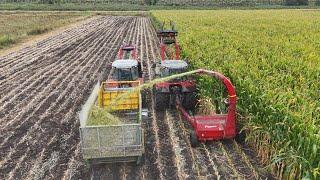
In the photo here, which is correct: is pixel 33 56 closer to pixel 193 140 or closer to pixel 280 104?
pixel 193 140

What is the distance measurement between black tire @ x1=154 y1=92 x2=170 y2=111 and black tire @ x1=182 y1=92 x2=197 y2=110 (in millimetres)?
507

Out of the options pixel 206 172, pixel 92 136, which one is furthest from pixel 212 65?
pixel 92 136

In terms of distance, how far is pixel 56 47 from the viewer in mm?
25250

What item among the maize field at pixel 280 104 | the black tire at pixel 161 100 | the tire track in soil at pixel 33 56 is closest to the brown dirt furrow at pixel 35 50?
the tire track in soil at pixel 33 56

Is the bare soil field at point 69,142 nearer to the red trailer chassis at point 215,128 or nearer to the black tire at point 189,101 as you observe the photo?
the red trailer chassis at point 215,128

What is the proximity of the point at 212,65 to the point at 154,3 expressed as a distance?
79792 millimetres

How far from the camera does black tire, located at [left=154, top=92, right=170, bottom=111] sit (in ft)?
35.1

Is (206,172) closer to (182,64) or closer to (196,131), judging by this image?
(196,131)

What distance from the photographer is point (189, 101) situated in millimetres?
10602

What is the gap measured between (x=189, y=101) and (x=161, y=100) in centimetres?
83

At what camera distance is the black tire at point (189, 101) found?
1047 centimetres

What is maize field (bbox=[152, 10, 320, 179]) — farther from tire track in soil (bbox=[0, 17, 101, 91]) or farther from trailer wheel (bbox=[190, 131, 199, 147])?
tire track in soil (bbox=[0, 17, 101, 91])

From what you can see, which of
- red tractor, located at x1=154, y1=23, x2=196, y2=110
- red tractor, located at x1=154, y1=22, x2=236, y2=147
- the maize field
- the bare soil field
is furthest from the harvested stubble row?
the maize field

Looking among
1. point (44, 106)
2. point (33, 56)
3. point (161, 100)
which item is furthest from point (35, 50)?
point (161, 100)
